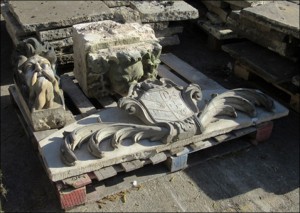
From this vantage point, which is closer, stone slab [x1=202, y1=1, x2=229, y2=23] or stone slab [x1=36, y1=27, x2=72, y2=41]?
stone slab [x1=36, y1=27, x2=72, y2=41]

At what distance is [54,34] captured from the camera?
450 centimetres

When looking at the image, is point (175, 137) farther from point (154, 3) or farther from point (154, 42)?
point (154, 3)

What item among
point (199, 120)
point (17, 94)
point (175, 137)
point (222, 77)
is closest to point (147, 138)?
point (175, 137)

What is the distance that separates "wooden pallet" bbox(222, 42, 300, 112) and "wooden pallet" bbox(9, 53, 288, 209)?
0.46 metres

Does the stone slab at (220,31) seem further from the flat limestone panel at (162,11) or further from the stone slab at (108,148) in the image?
the stone slab at (108,148)

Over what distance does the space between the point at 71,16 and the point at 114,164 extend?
2.12m

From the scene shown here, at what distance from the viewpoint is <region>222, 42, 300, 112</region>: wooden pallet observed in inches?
175

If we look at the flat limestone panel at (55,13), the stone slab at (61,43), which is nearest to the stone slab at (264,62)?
the flat limestone panel at (55,13)

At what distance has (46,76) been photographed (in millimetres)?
3408

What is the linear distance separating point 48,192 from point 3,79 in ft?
7.28

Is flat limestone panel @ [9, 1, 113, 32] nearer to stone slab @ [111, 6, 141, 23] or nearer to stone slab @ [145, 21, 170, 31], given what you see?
stone slab @ [111, 6, 141, 23]

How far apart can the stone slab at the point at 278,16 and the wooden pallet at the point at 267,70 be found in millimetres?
451

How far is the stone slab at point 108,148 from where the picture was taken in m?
3.13

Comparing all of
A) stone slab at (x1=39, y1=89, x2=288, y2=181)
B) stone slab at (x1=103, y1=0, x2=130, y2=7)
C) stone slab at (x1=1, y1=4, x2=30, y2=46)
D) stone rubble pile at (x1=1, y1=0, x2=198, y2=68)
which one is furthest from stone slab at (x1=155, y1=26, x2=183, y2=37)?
stone slab at (x1=39, y1=89, x2=288, y2=181)
